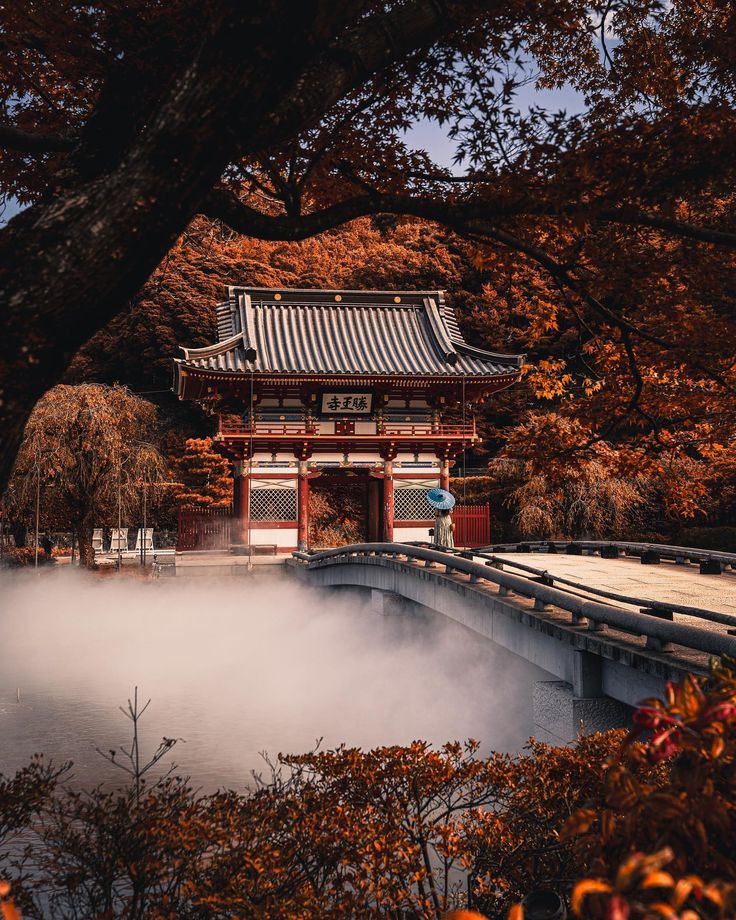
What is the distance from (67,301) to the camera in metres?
3.66

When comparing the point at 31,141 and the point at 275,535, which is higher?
the point at 31,141

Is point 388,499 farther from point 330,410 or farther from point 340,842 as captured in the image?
point 340,842

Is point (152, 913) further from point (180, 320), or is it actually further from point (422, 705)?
point (180, 320)

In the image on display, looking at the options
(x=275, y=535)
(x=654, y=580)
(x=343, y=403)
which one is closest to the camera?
(x=654, y=580)

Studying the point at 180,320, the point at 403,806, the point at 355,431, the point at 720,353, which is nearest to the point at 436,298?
the point at 355,431

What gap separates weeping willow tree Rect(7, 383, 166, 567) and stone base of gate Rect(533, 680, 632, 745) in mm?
19825

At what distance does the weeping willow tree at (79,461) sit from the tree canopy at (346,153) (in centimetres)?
1933

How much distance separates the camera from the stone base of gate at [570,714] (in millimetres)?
7926

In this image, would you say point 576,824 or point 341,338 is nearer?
point 576,824

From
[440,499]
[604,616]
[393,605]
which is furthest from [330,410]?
[604,616]

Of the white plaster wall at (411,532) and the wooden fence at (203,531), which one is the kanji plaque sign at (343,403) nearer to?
the white plaster wall at (411,532)

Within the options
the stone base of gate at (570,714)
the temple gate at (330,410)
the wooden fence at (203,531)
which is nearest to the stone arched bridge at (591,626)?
the stone base of gate at (570,714)

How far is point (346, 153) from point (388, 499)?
2251cm

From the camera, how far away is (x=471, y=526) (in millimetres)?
30109
